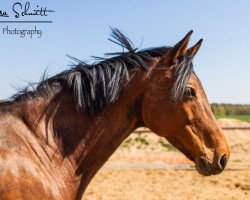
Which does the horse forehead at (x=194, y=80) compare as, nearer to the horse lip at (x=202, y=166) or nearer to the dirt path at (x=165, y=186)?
the horse lip at (x=202, y=166)

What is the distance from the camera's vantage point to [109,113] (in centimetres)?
331

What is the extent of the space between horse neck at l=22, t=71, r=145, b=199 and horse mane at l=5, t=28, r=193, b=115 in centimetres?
6

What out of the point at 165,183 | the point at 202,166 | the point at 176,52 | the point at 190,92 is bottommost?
the point at 165,183

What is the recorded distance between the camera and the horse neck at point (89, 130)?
318 centimetres

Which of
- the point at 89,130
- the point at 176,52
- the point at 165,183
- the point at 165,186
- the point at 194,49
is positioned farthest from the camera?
the point at 165,183

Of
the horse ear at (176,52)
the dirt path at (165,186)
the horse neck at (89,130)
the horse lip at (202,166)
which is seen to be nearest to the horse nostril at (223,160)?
the horse lip at (202,166)

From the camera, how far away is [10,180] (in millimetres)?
2809

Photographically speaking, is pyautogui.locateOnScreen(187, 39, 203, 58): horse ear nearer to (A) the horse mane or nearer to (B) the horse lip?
(A) the horse mane

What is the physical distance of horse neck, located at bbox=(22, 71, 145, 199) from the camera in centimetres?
318

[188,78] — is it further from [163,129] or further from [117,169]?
[117,169]

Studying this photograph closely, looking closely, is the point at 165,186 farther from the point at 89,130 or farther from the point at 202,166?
the point at 89,130

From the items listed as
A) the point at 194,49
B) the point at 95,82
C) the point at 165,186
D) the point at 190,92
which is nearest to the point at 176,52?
the point at 194,49

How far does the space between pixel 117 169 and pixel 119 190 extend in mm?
1494

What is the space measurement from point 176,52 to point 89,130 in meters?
1.00
